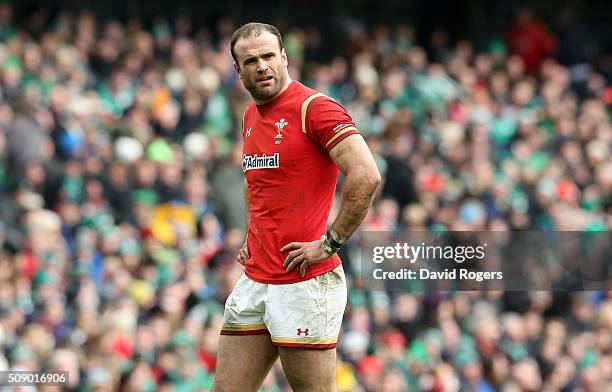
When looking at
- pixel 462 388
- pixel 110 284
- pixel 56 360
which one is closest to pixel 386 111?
pixel 462 388

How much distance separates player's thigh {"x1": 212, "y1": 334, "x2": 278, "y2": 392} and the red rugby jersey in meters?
0.31

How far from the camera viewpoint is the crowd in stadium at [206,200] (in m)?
11.5

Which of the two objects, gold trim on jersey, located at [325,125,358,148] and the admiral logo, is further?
the admiral logo

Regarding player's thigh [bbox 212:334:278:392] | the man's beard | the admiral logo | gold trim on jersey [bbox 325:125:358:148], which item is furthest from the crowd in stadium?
gold trim on jersey [bbox 325:125:358:148]

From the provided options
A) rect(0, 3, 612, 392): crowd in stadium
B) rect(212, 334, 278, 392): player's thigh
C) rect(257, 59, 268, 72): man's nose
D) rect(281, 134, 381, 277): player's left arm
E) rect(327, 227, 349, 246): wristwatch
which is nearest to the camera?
rect(281, 134, 381, 277): player's left arm

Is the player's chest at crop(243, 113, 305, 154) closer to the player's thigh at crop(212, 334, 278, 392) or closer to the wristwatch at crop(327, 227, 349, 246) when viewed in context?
the wristwatch at crop(327, 227, 349, 246)

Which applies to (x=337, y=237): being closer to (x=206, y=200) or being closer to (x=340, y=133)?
(x=340, y=133)

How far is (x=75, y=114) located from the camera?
1386cm

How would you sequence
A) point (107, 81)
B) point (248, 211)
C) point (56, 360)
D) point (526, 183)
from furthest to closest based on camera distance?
point (526, 183) < point (107, 81) < point (56, 360) < point (248, 211)

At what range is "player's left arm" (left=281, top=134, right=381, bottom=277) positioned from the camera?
586cm

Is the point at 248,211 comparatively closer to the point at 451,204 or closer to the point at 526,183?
the point at 451,204

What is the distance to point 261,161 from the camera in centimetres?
618

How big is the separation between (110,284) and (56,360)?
1.85 m

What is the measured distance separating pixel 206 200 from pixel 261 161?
766cm
